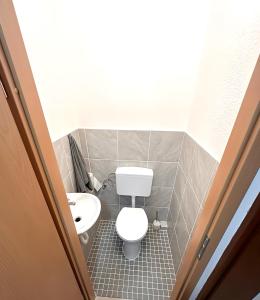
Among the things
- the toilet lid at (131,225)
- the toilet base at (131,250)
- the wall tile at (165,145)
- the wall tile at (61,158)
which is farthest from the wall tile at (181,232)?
the wall tile at (61,158)

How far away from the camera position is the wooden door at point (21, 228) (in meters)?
0.39

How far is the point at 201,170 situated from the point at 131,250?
1098 millimetres

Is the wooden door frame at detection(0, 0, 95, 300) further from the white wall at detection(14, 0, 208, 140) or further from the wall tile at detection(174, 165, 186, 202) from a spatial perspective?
the wall tile at detection(174, 165, 186, 202)

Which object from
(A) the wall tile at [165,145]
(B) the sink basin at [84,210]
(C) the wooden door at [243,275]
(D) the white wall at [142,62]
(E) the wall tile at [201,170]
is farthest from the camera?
(A) the wall tile at [165,145]

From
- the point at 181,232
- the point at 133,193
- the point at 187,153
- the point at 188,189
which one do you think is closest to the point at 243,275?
the point at 188,189

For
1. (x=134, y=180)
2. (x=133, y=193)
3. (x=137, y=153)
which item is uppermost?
(x=137, y=153)

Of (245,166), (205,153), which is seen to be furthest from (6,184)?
(205,153)

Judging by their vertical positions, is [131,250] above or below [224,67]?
below

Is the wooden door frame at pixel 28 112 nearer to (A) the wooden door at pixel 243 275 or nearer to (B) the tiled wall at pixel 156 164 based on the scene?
(B) the tiled wall at pixel 156 164

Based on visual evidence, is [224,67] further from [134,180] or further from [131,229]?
[131,229]

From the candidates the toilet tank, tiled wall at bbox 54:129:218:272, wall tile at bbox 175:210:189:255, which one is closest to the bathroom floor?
tiled wall at bbox 54:129:218:272

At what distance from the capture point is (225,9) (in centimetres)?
78

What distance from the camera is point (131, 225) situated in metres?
1.42

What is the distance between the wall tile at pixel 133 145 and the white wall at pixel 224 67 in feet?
1.63
